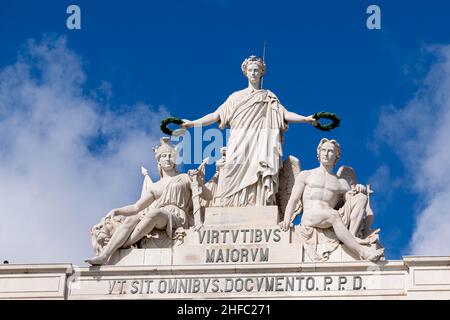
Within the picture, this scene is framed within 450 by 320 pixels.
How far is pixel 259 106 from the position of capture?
4459 centimetres

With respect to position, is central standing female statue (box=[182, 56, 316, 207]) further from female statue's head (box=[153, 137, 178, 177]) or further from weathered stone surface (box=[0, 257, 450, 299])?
weathered stone surface (box=[0, 257, 450, 299])

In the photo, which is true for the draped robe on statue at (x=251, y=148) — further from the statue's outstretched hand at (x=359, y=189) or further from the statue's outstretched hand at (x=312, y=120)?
the statue's outstretched hand at (x=359, y=189)

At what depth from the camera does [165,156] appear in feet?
144

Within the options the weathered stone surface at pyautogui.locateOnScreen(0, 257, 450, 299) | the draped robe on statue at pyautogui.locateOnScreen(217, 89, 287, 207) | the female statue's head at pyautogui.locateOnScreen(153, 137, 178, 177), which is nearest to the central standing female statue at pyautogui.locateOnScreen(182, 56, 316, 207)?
the draped robe on statue at pyautogui.locateOnScreen(217, 89, 287, 207)

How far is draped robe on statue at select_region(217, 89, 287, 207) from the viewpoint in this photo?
43.1 m

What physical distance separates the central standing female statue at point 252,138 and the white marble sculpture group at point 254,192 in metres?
0.02

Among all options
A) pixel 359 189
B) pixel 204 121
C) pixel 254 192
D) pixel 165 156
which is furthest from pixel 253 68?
pixel 359 189

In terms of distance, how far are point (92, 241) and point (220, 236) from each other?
311cm

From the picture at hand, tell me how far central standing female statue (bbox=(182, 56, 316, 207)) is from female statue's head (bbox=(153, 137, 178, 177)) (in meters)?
0.86

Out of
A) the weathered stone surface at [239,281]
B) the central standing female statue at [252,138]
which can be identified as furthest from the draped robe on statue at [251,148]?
the weathered stone surface at [239,281]

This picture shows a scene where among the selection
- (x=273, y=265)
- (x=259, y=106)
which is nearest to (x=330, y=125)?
(x=259, y=106)

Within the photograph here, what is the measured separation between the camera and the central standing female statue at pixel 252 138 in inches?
1698
